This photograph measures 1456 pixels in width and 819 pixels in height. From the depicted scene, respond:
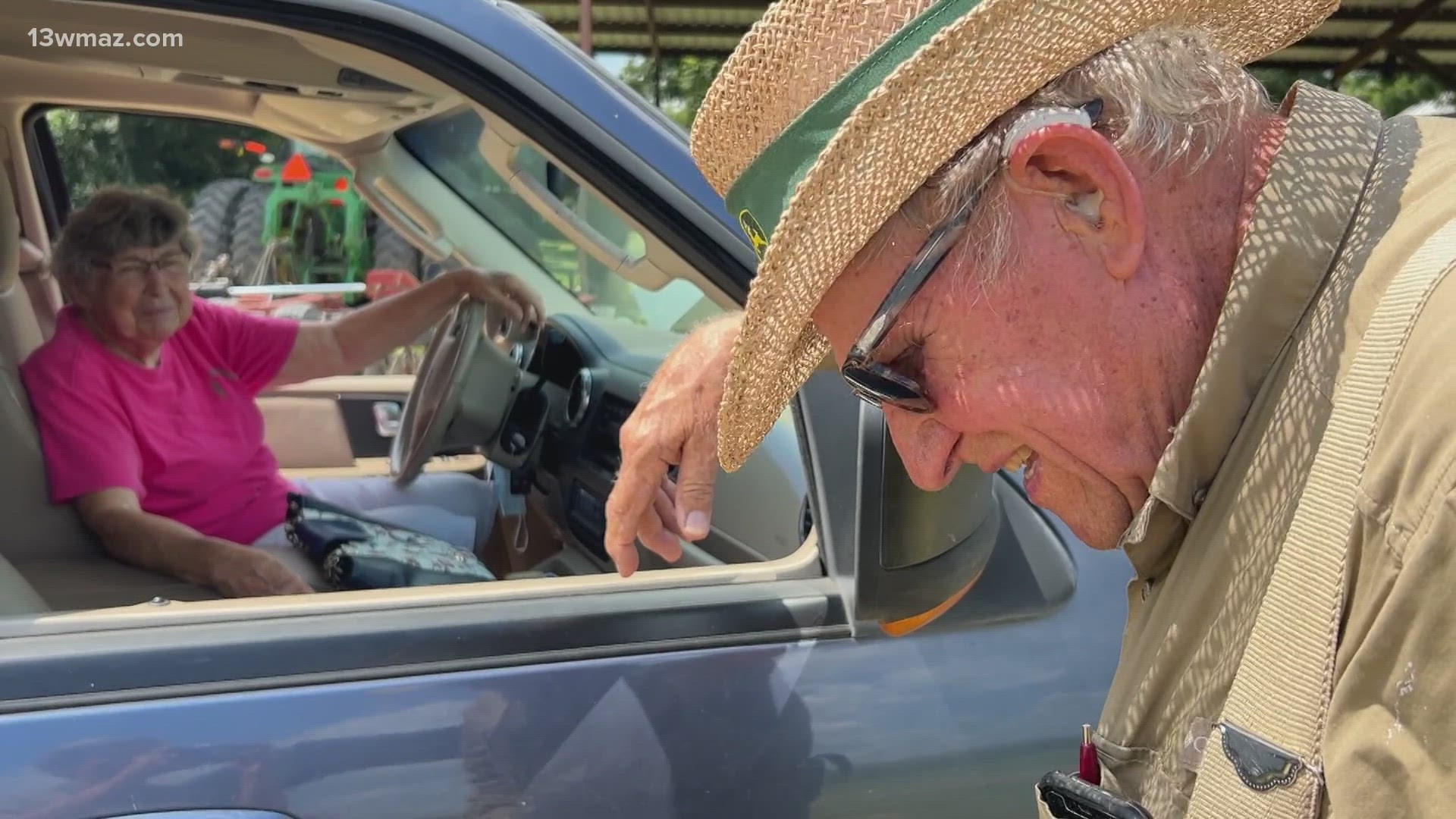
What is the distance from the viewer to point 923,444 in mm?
1054

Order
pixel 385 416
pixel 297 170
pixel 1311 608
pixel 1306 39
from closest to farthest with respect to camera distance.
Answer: pixel 1311 608
pixel 385 416
pixel 297 170
pixel 1306 39

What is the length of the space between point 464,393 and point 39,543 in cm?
86

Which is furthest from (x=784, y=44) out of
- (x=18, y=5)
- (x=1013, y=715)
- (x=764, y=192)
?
(x=18, y=5)

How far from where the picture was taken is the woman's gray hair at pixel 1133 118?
32.8 inches

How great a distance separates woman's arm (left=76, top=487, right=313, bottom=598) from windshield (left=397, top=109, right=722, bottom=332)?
73 cm

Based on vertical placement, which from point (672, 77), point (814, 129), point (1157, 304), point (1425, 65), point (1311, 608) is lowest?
point (672, 77)

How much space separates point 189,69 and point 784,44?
154 cm

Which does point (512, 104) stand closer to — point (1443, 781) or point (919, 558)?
point (919, 558)

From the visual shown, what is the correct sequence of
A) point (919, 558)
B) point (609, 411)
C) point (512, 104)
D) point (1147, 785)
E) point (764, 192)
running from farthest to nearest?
1. point (609, 411)
2. point (512, 104)
3. point (919, 558)
4. point (764, 192)
5. point (1147, 785)

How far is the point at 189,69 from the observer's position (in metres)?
2.04

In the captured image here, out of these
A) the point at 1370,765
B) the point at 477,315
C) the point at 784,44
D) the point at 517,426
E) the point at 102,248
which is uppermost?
the point at 784,44

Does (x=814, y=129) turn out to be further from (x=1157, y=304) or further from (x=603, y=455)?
(x=603, y=455)

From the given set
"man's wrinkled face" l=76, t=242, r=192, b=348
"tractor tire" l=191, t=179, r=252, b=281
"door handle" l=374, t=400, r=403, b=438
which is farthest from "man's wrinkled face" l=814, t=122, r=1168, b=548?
"tractor tire" l=191, t=179, r=252, b=281

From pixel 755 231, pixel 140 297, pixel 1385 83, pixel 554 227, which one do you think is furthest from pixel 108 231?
pixel 1385 83
